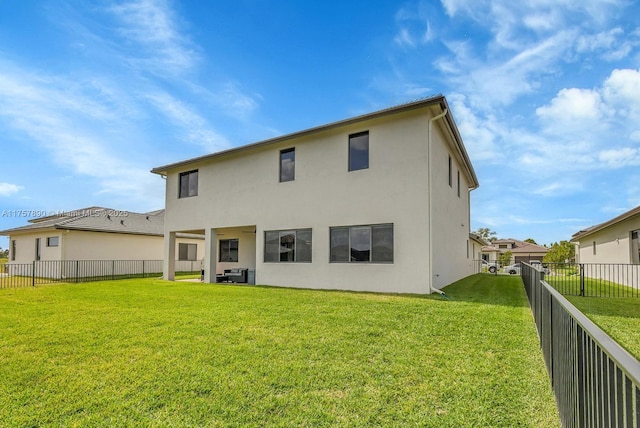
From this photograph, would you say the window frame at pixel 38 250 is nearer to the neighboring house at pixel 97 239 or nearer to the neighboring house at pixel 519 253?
the neighboring house at pixel 97 239

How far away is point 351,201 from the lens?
11.5 meters

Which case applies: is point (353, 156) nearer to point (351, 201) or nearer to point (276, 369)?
point (351, 201)

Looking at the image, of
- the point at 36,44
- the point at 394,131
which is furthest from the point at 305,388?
the point at 36,44

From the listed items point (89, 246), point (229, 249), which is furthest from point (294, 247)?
point (89, 246)

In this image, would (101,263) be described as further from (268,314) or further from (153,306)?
(268,314)

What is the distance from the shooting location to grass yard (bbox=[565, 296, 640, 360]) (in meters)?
5.40

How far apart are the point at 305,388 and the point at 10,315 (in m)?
7.95

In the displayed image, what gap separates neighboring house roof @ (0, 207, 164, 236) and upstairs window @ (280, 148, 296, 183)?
1332 centimetres

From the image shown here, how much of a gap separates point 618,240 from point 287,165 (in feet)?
52.7

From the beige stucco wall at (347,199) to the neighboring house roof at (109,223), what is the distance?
28.1ft

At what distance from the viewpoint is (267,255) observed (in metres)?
13.6

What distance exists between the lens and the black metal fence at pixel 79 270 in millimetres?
18344

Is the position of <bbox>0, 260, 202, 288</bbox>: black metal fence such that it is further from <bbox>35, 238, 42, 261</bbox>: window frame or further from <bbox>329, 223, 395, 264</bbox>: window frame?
<bbox>329, 223, 395, 264</bbox>: window frame

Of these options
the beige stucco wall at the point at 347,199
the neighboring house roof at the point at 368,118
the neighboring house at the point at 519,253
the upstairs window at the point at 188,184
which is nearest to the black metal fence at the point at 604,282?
the beige stucco wall at the point at 347,199
